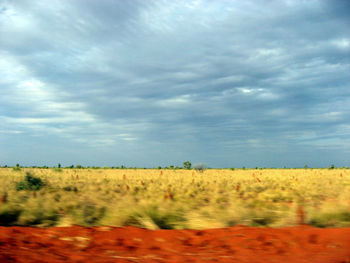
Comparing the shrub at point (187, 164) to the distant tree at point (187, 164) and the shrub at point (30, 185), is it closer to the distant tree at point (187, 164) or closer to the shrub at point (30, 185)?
the distant tree at point (187, 164)

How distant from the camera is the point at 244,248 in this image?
6855 millimetres

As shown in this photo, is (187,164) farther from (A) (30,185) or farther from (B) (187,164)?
(A) (30,185)

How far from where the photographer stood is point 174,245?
713cm

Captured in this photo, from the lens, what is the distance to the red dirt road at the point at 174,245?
20.1ft

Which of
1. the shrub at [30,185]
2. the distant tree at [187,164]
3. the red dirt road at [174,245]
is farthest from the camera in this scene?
the distant tree at [187,164]

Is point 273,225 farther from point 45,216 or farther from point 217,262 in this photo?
point 45,216

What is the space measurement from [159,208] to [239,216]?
2883 mm

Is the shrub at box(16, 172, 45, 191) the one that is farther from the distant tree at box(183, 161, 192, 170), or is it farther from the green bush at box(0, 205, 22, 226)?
the distant tree at box(183, 161, 192, 170)

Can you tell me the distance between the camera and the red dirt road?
612 cm

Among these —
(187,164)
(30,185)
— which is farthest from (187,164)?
(30,185)

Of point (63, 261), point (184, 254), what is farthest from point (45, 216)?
point (184, 254)

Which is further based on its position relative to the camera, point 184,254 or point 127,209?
point 127,209

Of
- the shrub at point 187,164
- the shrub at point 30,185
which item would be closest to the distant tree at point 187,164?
the shrub at point 187,164

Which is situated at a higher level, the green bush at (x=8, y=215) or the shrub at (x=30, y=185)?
the shrub at (x=30, y=185)
